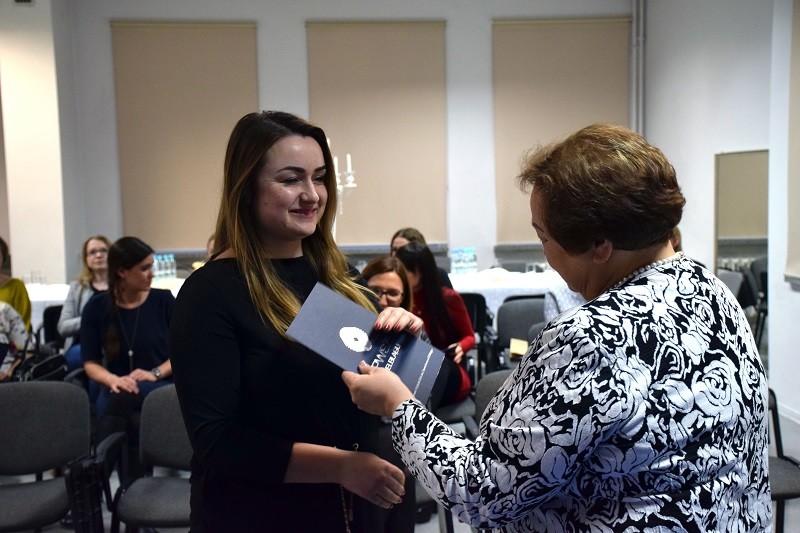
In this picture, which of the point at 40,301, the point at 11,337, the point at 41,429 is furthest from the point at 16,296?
the point at 41,429

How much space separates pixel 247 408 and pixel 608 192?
2.52 ft

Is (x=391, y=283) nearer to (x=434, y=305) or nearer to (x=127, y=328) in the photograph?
(x=434, y=305)

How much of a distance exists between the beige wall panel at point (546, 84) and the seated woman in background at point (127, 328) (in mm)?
5901

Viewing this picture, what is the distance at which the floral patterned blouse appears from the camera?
40.4 inches

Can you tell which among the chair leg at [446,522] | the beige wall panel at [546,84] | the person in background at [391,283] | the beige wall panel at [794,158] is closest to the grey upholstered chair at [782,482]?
the chair leg at [446,522]

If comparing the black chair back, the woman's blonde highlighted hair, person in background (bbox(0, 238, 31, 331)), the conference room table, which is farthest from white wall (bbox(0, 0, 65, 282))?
the woman's blonde highlighted hair

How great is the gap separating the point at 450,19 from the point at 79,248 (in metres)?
5.02

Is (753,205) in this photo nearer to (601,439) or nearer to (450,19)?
(450,19)

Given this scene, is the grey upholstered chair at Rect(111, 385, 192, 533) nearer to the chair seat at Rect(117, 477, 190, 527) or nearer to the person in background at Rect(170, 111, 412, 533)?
the chair seat at Rect(117, 477, 190, 527)

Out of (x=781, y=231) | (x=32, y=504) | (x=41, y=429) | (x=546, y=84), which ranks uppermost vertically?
(x=546, y=84)

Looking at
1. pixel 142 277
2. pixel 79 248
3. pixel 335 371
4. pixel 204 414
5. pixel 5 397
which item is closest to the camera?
pixel 204 414

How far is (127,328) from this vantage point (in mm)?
3902

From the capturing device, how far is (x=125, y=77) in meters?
8.80

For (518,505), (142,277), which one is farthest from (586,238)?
(142,277)
